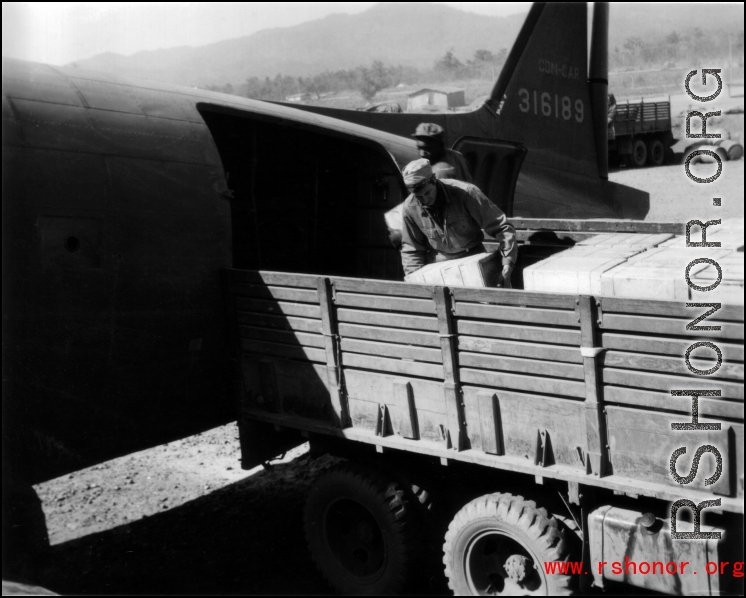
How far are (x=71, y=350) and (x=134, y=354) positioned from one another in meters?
0.39

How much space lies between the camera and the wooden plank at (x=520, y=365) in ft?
11.7

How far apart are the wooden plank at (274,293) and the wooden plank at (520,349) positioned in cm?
106

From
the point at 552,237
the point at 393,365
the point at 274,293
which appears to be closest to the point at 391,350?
the point at 393,365

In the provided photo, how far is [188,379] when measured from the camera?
487cm

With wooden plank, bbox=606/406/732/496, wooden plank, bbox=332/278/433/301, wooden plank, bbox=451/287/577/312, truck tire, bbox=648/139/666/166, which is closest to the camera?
wooden plank, bbox=606/406/732/496

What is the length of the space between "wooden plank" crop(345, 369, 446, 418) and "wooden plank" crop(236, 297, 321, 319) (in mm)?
426

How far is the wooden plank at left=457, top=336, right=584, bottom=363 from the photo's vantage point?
11.7 ft

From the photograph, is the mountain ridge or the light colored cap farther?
the mountain ridge

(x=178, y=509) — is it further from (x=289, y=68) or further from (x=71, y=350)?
(x=289, y=68)

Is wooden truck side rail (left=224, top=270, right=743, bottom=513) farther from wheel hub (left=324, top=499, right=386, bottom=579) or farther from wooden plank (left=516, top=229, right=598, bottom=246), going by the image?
wooden plank (left=516, top=229, right=598, bottom=246)

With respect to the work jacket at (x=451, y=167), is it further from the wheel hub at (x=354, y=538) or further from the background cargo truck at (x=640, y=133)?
the background cargo truck at (x=640, y=133)

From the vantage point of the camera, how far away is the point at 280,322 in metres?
4.77

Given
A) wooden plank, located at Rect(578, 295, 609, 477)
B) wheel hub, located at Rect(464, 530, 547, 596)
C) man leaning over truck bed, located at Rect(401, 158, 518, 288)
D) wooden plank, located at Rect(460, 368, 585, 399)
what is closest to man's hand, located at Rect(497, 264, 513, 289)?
man leaning over truck bed, located at Rect(401, 158, 518, 288)

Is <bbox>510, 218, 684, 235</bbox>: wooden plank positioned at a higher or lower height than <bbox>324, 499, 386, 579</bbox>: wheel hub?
higher
